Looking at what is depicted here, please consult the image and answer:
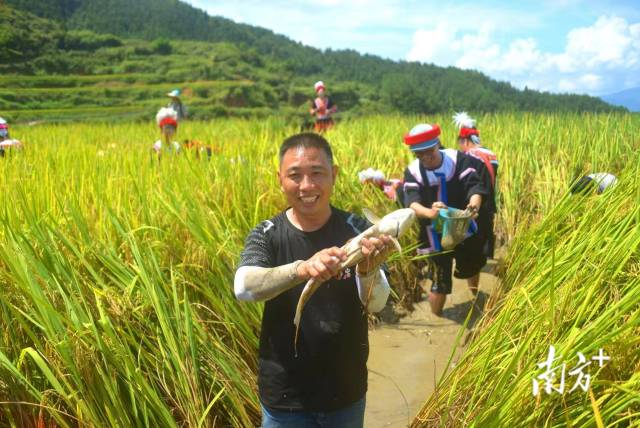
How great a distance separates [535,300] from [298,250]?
0.95 m

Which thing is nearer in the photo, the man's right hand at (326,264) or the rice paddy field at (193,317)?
the man's right hand at (326,264)

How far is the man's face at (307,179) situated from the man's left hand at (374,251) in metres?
0.22

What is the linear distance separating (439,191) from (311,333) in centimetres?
215

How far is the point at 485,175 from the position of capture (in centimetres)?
348

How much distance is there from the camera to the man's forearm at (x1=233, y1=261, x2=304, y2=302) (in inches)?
52.5

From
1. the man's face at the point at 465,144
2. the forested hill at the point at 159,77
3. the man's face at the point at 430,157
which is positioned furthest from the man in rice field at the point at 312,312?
the forested hill at the point at 159,77

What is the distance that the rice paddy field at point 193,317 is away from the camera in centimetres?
142

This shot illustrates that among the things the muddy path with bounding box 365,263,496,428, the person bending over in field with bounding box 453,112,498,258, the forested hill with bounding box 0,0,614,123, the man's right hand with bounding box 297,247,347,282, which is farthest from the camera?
the forested hill with bounding box 0,0,614,123

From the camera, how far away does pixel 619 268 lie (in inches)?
65.9

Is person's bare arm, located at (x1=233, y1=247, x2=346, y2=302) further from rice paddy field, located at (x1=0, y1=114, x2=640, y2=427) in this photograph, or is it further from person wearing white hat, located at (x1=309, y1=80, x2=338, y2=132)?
person wearing white hat, located at (x1=309, y1=80, x2=338, y2=132)

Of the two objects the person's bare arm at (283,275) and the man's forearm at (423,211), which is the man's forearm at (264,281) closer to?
the person's bare arm at (283,275)

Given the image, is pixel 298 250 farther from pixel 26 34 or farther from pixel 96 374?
pixel 26 34

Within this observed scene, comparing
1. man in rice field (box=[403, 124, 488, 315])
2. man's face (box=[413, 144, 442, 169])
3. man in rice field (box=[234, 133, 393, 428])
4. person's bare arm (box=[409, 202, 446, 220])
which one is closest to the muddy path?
man in rice field (box=[403, 124, 488, 315])

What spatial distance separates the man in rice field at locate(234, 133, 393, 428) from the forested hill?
57.7 feet
